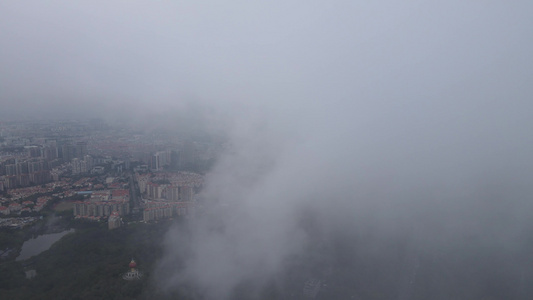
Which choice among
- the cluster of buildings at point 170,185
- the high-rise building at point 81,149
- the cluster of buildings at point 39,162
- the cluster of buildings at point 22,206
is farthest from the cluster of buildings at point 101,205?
the high-rise building at point 81,149

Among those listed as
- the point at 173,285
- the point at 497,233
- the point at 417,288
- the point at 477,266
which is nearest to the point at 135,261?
the point at 173,285

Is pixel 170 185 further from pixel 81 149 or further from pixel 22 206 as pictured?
pixel 22 206

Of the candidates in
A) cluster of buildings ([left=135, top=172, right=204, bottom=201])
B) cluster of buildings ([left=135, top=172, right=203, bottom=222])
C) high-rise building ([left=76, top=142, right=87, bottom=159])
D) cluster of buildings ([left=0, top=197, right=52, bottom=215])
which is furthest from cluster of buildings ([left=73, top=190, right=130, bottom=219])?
high-rise building ([left=76, top=142, right=87, bottom=159])

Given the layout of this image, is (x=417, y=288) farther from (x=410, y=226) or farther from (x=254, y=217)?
(x=254, y=217)

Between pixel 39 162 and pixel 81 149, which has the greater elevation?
pixel 81 149

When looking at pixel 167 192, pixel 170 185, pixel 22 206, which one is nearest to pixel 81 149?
pixel 22 206

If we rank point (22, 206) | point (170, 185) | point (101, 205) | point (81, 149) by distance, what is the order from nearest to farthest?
point (22, 206)
point (101, 205)
point (170, 185)
point (81, 149)

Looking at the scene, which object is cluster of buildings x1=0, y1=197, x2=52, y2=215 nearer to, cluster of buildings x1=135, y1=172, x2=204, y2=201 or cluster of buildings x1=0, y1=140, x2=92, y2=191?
cluster of buildings x1=0, y1=140, x2=92, y2=191

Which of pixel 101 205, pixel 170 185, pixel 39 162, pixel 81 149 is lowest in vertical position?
pixel 101 205

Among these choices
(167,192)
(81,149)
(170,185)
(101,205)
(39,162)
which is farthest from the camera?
(81,149)

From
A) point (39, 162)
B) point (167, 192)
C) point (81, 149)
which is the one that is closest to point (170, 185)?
point (167, 192)

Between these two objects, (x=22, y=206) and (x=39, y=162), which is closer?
(x=22, y=206)

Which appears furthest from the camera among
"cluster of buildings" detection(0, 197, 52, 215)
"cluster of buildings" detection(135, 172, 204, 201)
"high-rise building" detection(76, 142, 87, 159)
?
"high-rise building" detection(76, 142, 87, 159)
